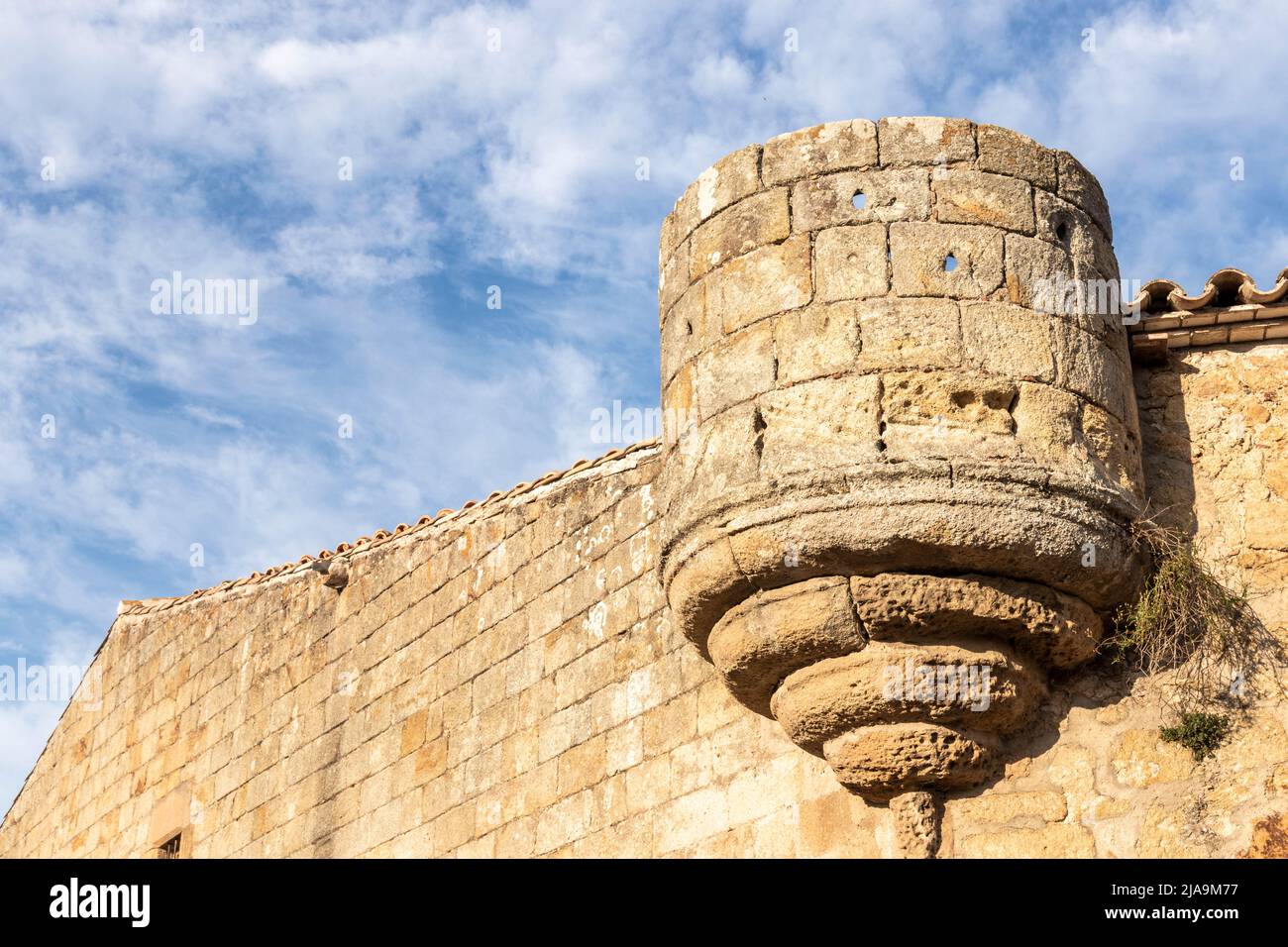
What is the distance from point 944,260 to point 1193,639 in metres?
1.38

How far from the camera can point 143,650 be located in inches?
437

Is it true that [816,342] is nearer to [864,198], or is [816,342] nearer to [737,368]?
[737,368]

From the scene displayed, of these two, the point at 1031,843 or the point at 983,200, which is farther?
the point at 983,200

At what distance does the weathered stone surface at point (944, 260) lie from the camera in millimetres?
5262

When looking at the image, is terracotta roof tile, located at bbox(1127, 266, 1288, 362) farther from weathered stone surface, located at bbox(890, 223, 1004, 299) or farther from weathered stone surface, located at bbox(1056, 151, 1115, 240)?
weathered stone surface, located at bbox(890, 223, 1004, 299)

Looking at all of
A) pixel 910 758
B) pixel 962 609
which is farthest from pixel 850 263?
pixel 910 758

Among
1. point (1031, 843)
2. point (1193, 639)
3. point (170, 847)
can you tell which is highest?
point (170, 847)

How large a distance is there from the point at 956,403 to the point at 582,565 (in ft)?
7.97

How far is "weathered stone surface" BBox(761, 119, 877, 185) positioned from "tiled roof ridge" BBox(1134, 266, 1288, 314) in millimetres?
1057

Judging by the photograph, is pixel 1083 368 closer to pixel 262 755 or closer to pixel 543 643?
pixel 543 643

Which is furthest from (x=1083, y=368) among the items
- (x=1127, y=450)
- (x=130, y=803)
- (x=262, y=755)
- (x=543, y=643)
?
(x=130, y=803)

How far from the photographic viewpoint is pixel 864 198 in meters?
5.43

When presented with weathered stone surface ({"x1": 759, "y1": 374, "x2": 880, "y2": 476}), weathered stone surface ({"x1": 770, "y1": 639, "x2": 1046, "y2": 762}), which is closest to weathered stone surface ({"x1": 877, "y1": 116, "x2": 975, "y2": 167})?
weathered stone surface ({"x1": 759, "y1": 374, "x2": 880, "y2": 476})

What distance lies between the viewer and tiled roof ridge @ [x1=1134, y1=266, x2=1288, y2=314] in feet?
18.3
